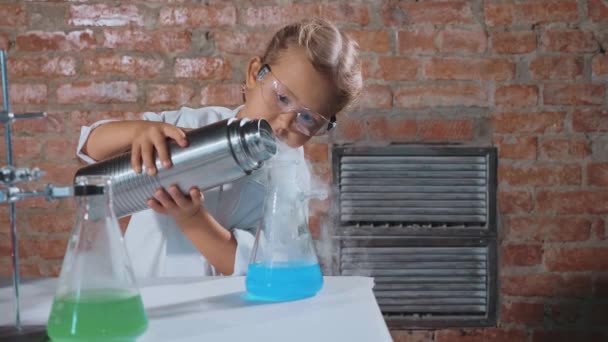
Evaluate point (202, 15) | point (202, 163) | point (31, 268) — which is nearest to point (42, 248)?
point (31, 268)

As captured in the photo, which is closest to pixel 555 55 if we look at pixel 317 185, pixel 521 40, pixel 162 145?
pixel 521 40

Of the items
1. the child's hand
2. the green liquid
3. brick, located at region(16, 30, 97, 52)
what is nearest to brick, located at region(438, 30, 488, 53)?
brick, located at region(16, 30, 97, 52)

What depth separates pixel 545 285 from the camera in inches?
80.4

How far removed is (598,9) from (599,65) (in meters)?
0.17

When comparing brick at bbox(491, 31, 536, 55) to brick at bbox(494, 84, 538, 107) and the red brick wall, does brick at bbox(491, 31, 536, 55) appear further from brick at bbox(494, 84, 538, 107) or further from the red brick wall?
brick at bbox(494, 84, 538, 107)

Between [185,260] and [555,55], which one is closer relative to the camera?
[185,260]

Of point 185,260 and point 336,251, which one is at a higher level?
point 185,260

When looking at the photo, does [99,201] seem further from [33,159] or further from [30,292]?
[33,159]

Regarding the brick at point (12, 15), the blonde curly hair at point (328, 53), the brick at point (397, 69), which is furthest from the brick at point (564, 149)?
the brick at point (12, 15)

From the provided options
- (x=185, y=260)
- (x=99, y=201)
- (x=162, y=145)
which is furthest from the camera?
(x=185, y=260)

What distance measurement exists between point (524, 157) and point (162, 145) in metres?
1.43

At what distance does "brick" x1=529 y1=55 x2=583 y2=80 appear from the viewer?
1989 mm

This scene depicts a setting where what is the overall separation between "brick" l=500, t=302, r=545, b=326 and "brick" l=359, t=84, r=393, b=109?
744 millimetres

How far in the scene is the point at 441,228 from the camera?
80.6 inches
